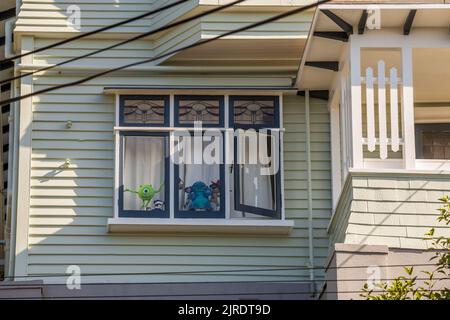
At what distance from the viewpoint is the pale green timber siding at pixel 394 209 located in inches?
680

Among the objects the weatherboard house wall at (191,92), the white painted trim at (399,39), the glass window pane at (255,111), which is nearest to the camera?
the white painted trim at (399,39)

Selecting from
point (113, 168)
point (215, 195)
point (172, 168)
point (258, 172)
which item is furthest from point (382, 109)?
point (113, 168)

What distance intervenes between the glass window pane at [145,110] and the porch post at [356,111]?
126 inches

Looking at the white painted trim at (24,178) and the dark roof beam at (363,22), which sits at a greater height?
the dark roof beam at (363,22)

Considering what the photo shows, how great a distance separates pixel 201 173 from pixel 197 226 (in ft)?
2.82

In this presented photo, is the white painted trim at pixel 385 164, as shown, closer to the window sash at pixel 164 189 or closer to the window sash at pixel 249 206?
the window sash at pixel 249 206

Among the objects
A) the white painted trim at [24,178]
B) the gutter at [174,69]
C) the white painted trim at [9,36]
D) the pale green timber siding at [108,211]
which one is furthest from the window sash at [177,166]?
the white painted trim at [9,36]

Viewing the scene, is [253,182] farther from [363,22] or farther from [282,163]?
[363,22]

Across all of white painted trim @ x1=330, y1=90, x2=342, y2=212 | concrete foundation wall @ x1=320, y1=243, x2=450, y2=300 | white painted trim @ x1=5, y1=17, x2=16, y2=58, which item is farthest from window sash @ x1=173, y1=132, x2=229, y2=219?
white painted trim @ x1=5, y1=17, x2=16, y2=58

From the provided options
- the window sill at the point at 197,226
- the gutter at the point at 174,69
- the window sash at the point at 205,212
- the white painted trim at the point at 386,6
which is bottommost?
the window sill at the point at 197,226

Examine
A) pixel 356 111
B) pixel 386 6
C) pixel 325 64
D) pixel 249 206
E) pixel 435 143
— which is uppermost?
pixel 386 6

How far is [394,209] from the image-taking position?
687 inches

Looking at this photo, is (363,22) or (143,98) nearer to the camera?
(363,22)
